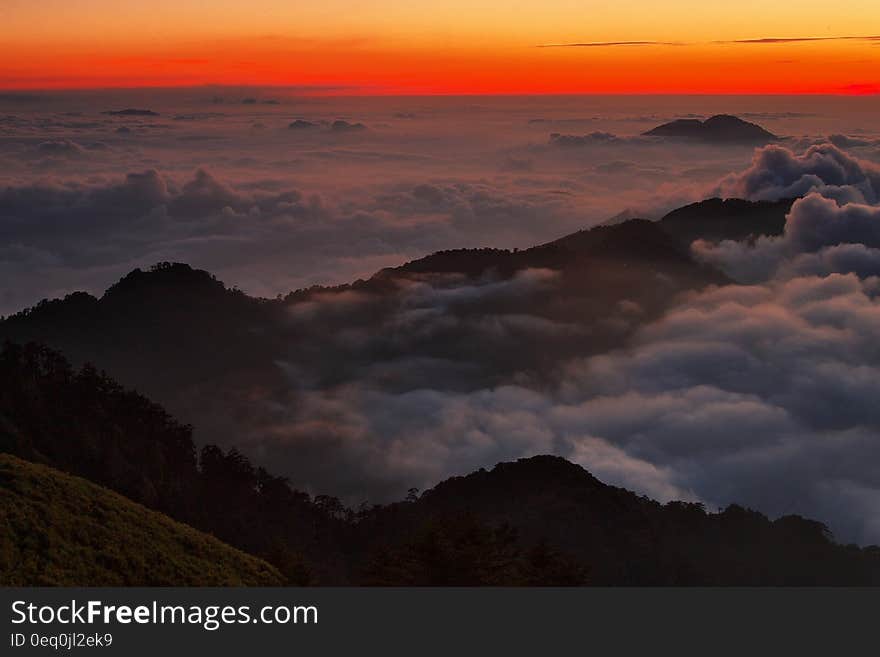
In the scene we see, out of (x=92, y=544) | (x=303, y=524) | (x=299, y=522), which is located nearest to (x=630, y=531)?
(x=303, y=524)

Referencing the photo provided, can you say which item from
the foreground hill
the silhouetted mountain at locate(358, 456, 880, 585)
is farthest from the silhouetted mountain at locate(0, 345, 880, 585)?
the silhouetted mountain at locate(358, 456, 880, 585)

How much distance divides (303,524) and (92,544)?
7443 centimetres

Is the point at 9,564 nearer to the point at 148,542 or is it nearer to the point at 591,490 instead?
the point at 148,542

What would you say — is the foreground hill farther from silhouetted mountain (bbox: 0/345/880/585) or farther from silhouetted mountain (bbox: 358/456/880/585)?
silhouetted mountain (bbox: 358/456/880/585)

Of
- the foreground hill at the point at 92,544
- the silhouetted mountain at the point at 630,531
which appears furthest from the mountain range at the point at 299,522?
the silhouetted mountain at the point at 630,531

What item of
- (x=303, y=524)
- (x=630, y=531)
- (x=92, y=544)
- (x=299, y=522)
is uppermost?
(x=92, y=544)

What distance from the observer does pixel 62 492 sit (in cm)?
4388

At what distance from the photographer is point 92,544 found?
40.4m

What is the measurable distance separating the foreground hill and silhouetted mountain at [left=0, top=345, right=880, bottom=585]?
10 centimetres

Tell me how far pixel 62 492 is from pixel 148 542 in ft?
17.4

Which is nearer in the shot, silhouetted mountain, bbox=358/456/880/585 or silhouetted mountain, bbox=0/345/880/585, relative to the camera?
silhouetted mountain, bbox=0/345/880/585

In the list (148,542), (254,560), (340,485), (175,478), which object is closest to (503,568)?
(254,560)

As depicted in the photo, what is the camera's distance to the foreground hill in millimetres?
37031

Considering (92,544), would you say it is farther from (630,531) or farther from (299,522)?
(630,531)
